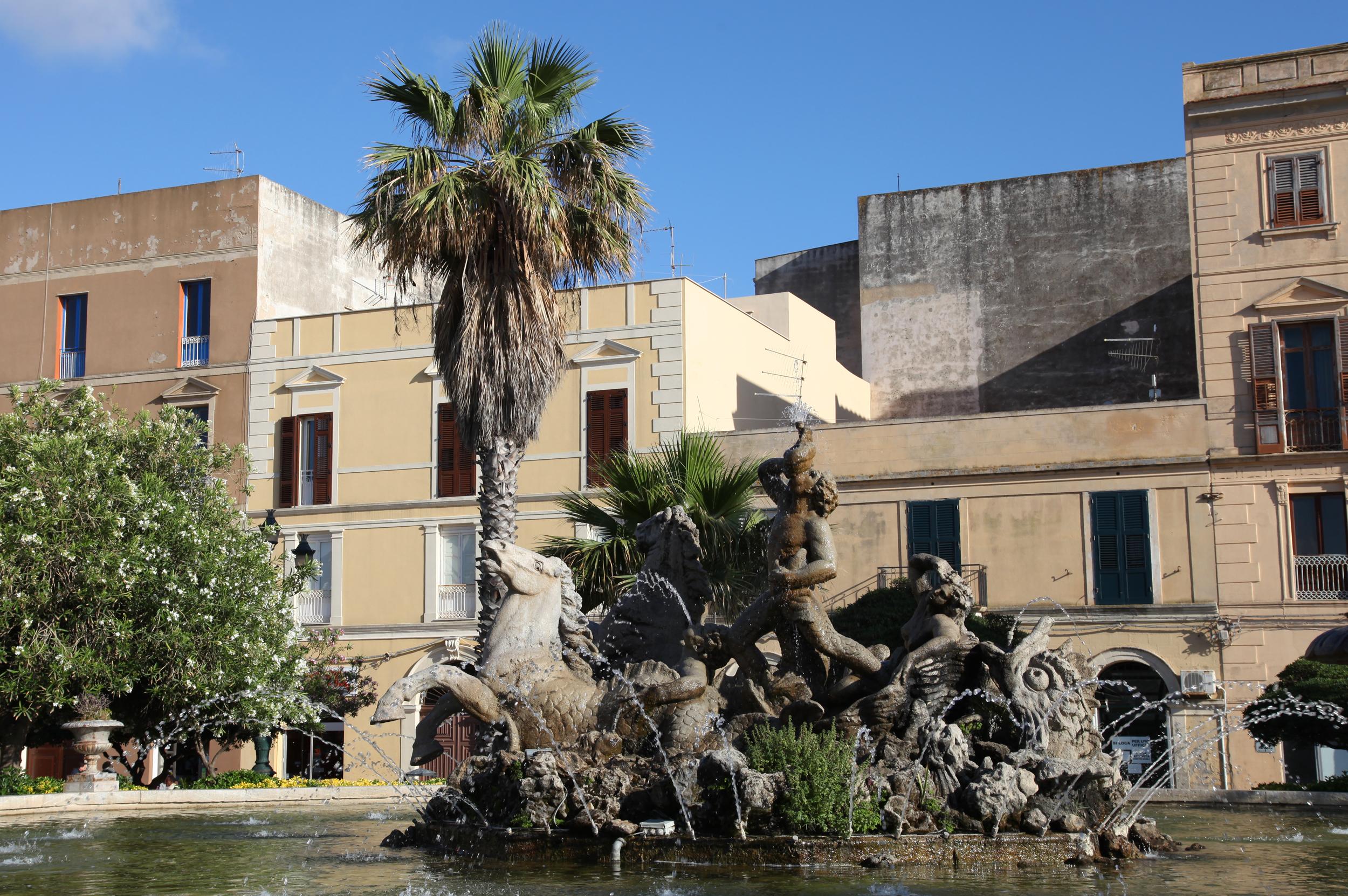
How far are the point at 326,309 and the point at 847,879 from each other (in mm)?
32209

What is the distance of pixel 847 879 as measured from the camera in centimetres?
927

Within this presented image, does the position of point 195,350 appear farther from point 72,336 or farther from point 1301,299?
point 1301,299

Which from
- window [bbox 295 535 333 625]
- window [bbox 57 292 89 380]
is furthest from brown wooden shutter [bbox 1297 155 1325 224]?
window [bbox 57 292 89 380]

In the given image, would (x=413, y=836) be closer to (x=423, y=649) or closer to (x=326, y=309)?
(x=423, y=649)

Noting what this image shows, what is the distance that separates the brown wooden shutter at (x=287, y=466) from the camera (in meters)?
35.4

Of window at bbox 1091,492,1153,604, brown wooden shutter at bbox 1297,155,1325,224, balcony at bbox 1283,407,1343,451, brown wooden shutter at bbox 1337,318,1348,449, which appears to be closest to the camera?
brown wooden shutter at bbox 1337,318,1348,449

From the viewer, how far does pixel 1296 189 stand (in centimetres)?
2980

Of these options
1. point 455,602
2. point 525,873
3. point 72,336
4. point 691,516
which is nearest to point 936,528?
point 455,602

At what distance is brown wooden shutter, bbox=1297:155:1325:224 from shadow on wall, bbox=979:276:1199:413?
6017 millimetres

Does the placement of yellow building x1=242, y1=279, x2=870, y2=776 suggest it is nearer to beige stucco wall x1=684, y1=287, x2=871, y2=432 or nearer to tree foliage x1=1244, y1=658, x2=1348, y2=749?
beige stucco wall x1=684, y1=287, x2=871, y2=432

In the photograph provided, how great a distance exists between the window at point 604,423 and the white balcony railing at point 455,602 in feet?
A: 11.8

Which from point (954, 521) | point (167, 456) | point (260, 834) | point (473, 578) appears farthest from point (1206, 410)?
point (260, 834)

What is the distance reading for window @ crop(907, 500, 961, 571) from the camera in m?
29.8

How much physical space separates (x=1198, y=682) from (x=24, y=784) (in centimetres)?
2005
